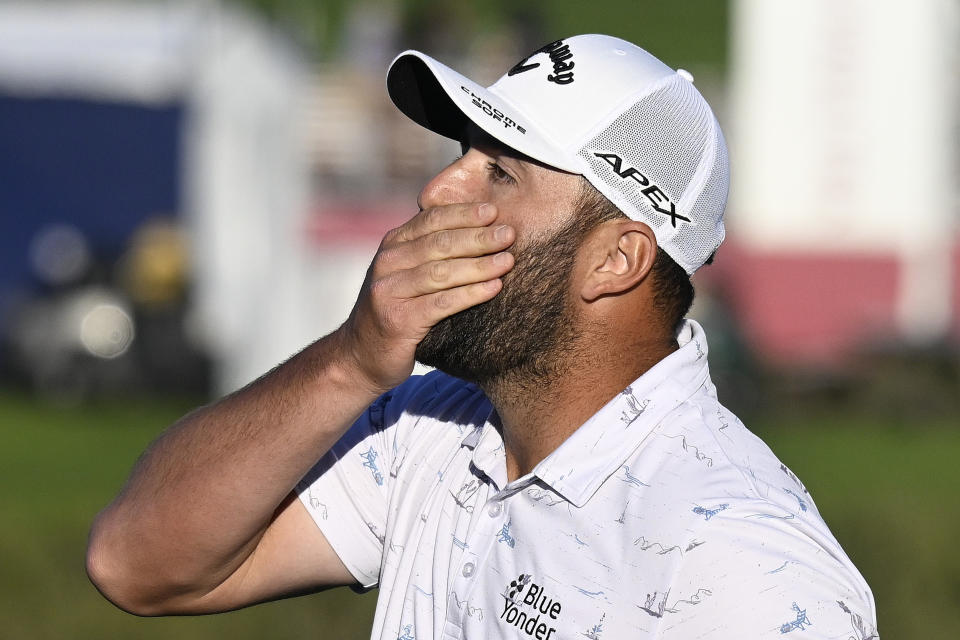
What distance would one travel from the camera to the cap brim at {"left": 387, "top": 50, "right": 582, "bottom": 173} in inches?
101

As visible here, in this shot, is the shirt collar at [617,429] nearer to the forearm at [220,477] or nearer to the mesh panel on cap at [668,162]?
the mesh panel on cap at [668,162]

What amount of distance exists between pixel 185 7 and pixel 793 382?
8897 mm

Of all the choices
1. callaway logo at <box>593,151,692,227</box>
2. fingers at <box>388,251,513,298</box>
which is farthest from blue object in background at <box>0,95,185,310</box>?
fingers at <box>388,251,513,298</box>

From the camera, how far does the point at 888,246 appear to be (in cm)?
2045

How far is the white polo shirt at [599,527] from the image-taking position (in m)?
2.14

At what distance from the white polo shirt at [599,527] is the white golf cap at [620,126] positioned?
250 millimetres

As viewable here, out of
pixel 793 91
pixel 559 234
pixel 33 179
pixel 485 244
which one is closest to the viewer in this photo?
Result: pixel 485 244

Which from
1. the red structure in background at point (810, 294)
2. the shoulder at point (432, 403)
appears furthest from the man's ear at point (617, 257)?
the red structure in background at point (810, 294)

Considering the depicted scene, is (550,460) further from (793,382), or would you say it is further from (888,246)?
(888,246)

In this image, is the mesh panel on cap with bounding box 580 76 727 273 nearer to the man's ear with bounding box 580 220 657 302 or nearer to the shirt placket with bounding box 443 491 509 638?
the man's ear with bounding box 580 220 657 302

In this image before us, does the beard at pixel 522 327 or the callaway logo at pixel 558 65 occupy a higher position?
the callaway logo at pixel 558 65

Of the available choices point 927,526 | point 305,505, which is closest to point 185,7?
point 927,526

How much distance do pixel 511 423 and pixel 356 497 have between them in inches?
15.0

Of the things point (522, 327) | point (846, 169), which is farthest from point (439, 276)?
point (846, 169)
